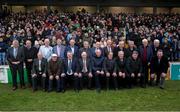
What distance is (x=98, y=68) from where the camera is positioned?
45.4 ft

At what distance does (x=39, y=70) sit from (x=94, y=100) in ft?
8.49

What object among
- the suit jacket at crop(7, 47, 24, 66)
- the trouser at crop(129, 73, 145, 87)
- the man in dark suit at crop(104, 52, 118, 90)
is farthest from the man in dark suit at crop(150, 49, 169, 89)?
the suit jacket at crop(7, 47, 24, 66)

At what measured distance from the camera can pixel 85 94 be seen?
13125 mm

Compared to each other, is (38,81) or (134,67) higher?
(134,67)

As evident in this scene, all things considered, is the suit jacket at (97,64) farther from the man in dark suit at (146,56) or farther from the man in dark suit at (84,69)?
the man in dark suit at (146,56)

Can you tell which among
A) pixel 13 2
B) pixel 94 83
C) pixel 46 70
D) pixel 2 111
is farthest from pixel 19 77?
pixel 13 2

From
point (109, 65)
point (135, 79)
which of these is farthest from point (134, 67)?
point (109, 65)

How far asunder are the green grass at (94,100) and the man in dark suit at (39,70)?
35 cm

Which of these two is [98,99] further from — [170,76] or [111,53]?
[170,76]

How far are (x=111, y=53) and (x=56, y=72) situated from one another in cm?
208

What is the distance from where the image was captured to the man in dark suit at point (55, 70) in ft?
44.3

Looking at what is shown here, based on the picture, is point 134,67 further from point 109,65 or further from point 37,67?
point 37,67

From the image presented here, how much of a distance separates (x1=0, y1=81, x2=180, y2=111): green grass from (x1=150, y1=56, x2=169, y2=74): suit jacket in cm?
70

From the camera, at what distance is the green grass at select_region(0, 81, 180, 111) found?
11.4 metres
